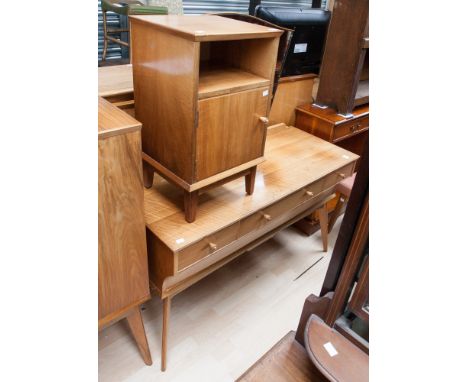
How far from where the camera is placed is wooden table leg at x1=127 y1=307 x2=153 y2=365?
1317 mm

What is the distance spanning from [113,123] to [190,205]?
391mm

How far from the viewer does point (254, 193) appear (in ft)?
4.68

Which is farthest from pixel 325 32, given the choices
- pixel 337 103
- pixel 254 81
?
pixel 254 81

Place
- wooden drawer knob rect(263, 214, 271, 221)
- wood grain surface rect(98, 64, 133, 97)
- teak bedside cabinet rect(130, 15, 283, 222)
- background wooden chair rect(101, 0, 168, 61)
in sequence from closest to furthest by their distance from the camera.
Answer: teak bedside cabinet rect(130, 15, 283, 222), wood grain surface rect(98, 64, 133, 97), wooden drawer knob rect(263, 214, 271, 221), background wooden chair rect(101, 0, 168, 61)

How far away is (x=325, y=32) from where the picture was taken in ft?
6.77

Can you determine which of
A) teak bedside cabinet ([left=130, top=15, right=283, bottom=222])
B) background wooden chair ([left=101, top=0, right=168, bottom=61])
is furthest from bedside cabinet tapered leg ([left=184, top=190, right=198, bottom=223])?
background wooden chair ([left=101, top=0, right=168, bottom=61])

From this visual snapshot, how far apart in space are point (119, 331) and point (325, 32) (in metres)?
1.88

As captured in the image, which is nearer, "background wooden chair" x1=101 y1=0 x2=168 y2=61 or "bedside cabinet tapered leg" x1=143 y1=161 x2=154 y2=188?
"bedside cabinet tapered leg" x1=143 y1=161 x2=154 y2=188

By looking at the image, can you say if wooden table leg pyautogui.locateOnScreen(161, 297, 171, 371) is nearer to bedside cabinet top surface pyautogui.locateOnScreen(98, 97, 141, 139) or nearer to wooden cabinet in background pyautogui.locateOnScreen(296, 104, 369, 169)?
bedside cabinet top surface pyautogui.locateOnScreen(98, 97, 141, 139)

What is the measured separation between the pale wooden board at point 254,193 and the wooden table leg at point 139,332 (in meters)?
0.35

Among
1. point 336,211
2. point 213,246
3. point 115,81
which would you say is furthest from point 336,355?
point 336,211

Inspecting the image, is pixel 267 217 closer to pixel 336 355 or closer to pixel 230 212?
pixel 230 212

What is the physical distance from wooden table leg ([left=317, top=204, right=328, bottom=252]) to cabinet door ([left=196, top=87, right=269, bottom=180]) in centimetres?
87
